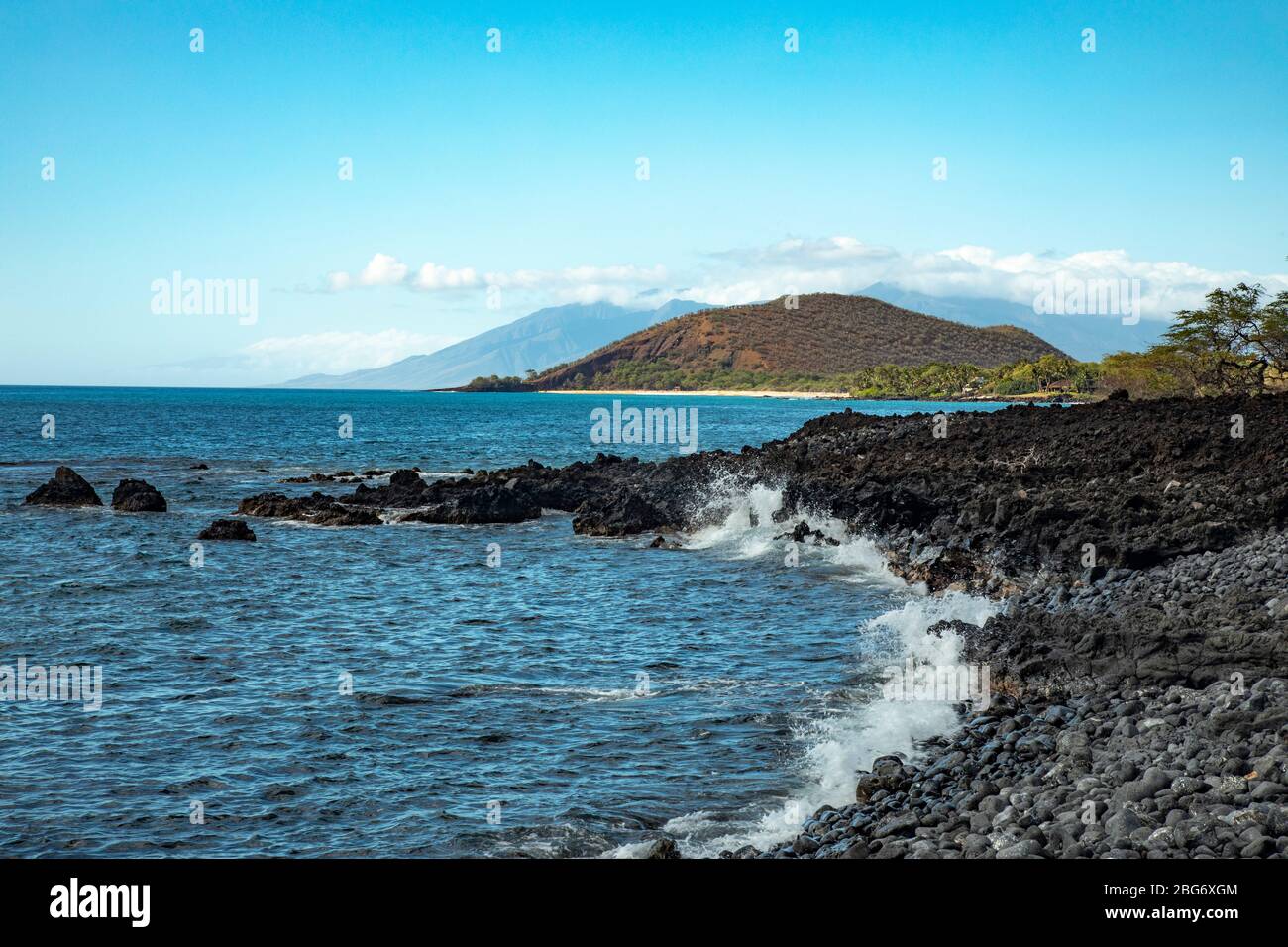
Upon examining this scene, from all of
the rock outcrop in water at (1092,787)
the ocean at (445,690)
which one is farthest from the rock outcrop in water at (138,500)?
the rock outcrop in water at (1092,787)

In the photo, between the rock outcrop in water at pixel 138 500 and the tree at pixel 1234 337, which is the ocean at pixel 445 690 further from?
the tree at pixel 1234 337

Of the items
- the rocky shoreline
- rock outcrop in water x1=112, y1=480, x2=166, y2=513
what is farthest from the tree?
rock outcrop in water x1=112, y1=480, x2=166, y2=513

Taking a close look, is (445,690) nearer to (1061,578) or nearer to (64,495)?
(1061,578)

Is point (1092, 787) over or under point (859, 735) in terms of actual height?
over

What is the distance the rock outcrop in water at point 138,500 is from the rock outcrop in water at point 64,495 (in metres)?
1.32

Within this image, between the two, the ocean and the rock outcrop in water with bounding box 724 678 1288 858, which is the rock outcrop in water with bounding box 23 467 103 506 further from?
the rock outcrop in water with bounding box 724 678 1288 858

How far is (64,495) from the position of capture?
4338 cm

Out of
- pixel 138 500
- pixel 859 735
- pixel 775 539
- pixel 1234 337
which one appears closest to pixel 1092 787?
pixel 859 735

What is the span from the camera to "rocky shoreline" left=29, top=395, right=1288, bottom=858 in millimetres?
9711

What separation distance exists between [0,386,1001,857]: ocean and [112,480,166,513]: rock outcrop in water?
511 centimetres

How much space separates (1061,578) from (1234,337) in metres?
56.9

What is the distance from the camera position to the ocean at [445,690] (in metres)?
12.0

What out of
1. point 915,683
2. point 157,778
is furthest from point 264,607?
point 915,683
